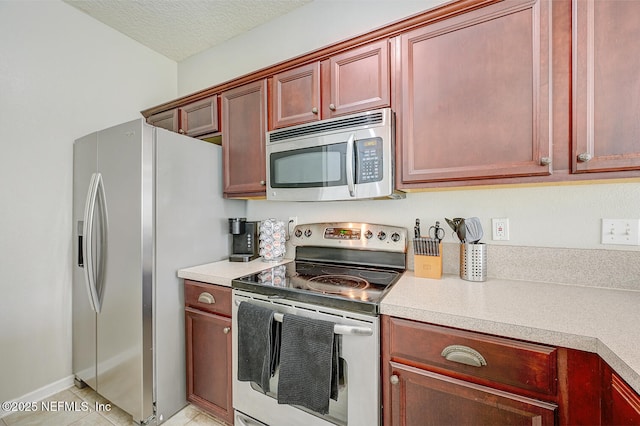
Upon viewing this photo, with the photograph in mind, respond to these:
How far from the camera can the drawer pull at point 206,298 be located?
1.58m

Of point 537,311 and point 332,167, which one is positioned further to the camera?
point 332,167

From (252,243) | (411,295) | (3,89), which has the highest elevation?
(3,89)

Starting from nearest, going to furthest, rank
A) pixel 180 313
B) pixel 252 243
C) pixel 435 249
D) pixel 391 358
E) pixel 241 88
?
pixel 391 358, pixel 435 249, pixel 180 313, pixel 241 88, pixel 252 243

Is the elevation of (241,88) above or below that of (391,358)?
above

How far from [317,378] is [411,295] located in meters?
0.54

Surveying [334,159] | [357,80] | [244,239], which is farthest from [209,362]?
[357,80]

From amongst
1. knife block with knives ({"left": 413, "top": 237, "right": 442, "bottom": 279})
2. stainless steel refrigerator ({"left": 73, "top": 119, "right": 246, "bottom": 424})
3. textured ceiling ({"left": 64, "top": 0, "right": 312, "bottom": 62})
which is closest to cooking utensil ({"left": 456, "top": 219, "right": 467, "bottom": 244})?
knife block with knives ({"left": 413, "top": 237, "right": 442, "bottom": 279})

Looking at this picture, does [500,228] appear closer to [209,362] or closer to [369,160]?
[369,160]

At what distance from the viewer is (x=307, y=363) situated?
1.18m

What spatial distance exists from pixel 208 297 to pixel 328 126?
121 cm

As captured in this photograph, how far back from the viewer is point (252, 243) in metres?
2.05

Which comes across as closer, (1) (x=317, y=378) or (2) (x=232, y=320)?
(1) (x=317, y=378)

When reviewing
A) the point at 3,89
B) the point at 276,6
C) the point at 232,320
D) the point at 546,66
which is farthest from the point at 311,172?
the point at 3,89

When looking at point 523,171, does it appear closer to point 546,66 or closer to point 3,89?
point 546,66
